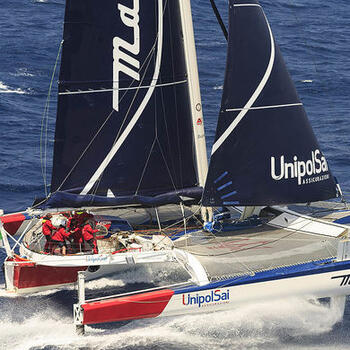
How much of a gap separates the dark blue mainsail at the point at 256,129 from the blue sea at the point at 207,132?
2452 mm

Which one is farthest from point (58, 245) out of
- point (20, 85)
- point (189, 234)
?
point (20, 85)

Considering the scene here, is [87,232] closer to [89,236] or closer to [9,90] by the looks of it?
[89,236]

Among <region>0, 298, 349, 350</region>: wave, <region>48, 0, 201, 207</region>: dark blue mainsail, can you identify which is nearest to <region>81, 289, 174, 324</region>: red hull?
<region>0, 298, 349, 350</region>: wave

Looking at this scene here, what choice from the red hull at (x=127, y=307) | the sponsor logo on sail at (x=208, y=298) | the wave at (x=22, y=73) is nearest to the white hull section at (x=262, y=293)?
the sponsor logo on sail at (x=208, y=298)

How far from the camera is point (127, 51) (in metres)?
17.7

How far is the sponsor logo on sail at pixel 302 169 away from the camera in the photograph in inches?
675

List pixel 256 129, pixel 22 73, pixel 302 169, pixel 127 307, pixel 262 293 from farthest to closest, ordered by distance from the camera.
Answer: pixel 22 73 < pixel 302 169 < pixel 256 129 < pixel 262 293 < pixel 127 307

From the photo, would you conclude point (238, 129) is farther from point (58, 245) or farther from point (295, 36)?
point (295, 36)

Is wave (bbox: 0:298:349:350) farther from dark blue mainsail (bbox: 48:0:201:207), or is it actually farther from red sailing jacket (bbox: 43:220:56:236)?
dark blue mainsail (bbox: 48:0:201:207)

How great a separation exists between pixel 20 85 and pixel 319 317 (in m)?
17.8

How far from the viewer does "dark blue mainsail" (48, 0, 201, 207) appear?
57.1 ft

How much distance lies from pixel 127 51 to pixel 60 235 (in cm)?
425

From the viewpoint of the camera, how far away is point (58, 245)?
1705cm

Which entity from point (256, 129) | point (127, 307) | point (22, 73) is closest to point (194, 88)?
point (256, 129)
